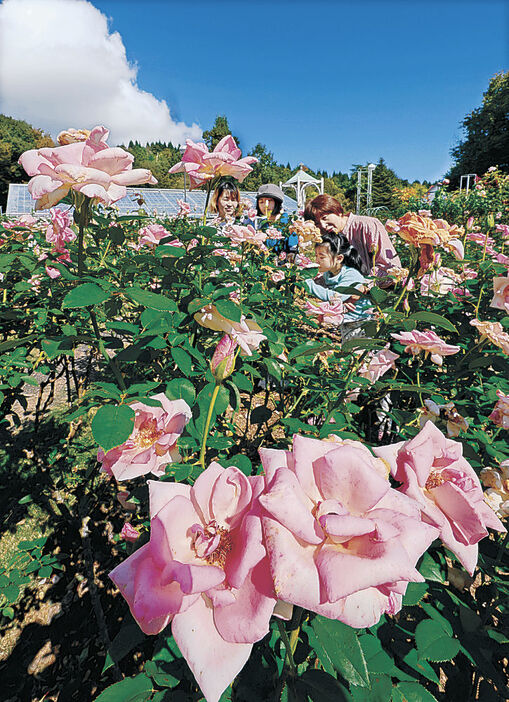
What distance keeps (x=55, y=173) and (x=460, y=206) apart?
9945mm

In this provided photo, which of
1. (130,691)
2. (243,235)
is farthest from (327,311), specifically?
(130,691)

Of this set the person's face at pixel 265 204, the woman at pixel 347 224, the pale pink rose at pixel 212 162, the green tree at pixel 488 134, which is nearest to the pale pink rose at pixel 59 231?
the pale pink rose at pixel 212 162

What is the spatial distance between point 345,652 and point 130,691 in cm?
41

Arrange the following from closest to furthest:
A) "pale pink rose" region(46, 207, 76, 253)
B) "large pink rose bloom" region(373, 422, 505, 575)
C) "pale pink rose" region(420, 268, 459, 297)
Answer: "large pink rose bloom" region(373, 422, 505, 575) → "pale pink rose" region(46, 207, 76, 253) → "pale pink rose" region(420, 268, 459, 297)

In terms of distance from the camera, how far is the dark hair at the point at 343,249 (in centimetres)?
255

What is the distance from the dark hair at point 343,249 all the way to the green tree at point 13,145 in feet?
92.4

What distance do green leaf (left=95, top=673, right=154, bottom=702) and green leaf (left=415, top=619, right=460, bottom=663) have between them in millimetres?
478

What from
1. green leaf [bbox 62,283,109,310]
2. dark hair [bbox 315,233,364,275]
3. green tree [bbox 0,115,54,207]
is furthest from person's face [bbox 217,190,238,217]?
green tree [bbox 0,115,54,207]

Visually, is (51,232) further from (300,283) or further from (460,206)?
(460,206)

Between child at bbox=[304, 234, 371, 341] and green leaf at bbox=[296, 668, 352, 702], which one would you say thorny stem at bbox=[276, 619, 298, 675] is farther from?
child at bbox=[304, 234, 371, 341]

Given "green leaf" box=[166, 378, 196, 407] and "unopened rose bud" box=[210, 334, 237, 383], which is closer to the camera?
"unopened rose bud" box=[210, 334, 237, 383]

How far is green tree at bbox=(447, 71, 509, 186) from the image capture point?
27.0 meters

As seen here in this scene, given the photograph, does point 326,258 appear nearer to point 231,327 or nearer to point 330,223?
point 330,223

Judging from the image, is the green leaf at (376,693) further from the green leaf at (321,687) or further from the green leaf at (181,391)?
the green leaf at (181,391)
